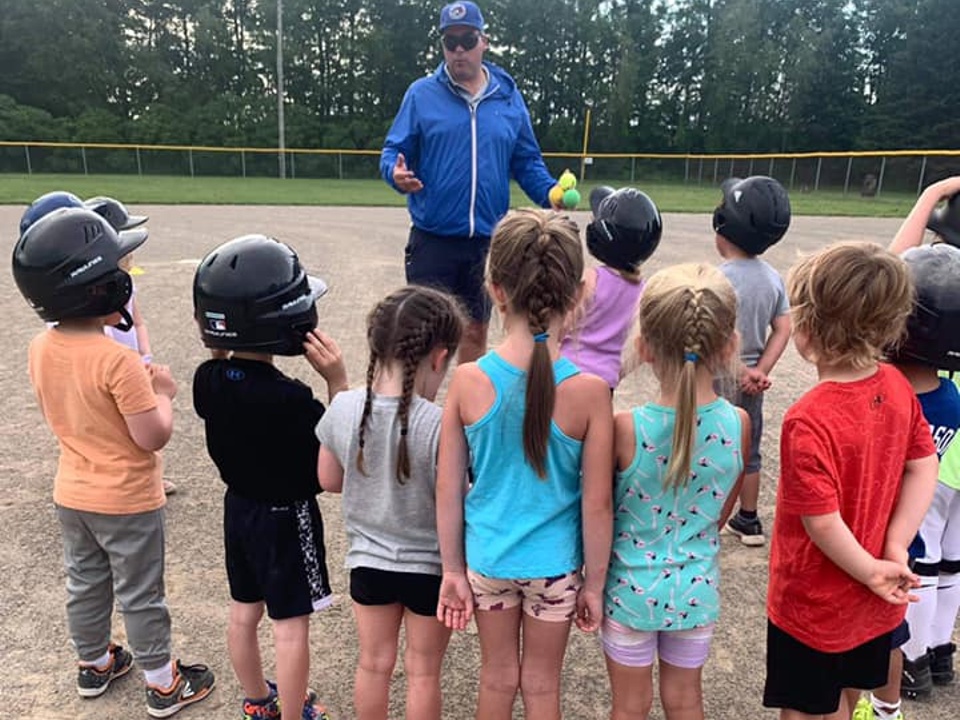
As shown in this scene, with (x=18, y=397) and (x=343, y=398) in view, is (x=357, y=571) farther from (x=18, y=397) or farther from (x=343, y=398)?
(x=18, y=397)

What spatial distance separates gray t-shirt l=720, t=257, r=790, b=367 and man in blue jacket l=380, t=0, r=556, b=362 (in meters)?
1.47

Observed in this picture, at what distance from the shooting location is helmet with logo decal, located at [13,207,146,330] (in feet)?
7.68

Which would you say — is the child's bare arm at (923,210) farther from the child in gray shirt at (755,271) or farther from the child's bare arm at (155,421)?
the child's bare arm at (155,421)

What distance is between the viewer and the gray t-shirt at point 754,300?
134 inches

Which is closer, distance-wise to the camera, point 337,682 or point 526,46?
point 337,682

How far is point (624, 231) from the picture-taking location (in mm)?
3129

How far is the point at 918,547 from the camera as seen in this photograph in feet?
8.55

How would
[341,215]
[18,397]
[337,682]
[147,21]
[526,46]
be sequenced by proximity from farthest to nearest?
[526,46], [147,21], [341,215], [18,397], [337,682]

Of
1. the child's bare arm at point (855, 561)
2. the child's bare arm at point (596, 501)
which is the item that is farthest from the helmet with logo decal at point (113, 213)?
the child's bare arm at point (855, 561)

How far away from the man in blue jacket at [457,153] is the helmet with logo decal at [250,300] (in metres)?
2.05

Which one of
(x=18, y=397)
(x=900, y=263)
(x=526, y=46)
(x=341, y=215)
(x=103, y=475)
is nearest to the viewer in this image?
(x=900, y=263)

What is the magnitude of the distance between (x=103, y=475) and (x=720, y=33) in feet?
211

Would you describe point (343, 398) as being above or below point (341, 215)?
above

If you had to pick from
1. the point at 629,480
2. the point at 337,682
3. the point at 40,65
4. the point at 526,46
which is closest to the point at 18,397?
the point at 337,682
